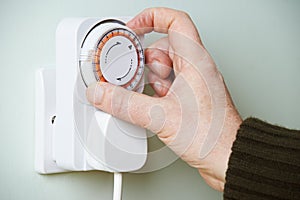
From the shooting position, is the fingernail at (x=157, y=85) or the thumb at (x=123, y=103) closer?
the thumb at (x=123, y=103)

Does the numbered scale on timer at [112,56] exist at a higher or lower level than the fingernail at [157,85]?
higher

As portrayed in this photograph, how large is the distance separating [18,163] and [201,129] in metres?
0.24

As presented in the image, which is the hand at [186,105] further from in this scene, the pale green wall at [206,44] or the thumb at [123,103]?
the pale green wall at [206,44]

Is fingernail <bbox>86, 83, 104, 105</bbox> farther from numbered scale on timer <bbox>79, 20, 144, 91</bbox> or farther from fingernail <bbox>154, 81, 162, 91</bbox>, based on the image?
fingernail <bbox>154, 81, 162, 91</bbox>

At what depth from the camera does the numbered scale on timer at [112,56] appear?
2.15ft

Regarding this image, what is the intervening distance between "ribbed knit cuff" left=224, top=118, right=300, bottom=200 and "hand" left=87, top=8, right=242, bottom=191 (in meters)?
0.02

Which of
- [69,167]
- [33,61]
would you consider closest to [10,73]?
[33,61]

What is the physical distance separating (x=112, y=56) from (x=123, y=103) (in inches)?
2.4

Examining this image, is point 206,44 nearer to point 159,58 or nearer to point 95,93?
point 159,58

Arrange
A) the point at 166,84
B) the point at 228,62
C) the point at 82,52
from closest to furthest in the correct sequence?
the point at 82,52
the point at 166,84
the point at 228,62

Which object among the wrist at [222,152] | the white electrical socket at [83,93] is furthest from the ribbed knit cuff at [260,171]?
the white electrical socket at [83,93]

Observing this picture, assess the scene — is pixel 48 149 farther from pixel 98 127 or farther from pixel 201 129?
pixel 201 129

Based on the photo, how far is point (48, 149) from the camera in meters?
0.72

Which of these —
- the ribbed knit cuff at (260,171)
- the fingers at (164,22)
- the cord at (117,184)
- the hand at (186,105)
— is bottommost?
the cord at (117,184)
